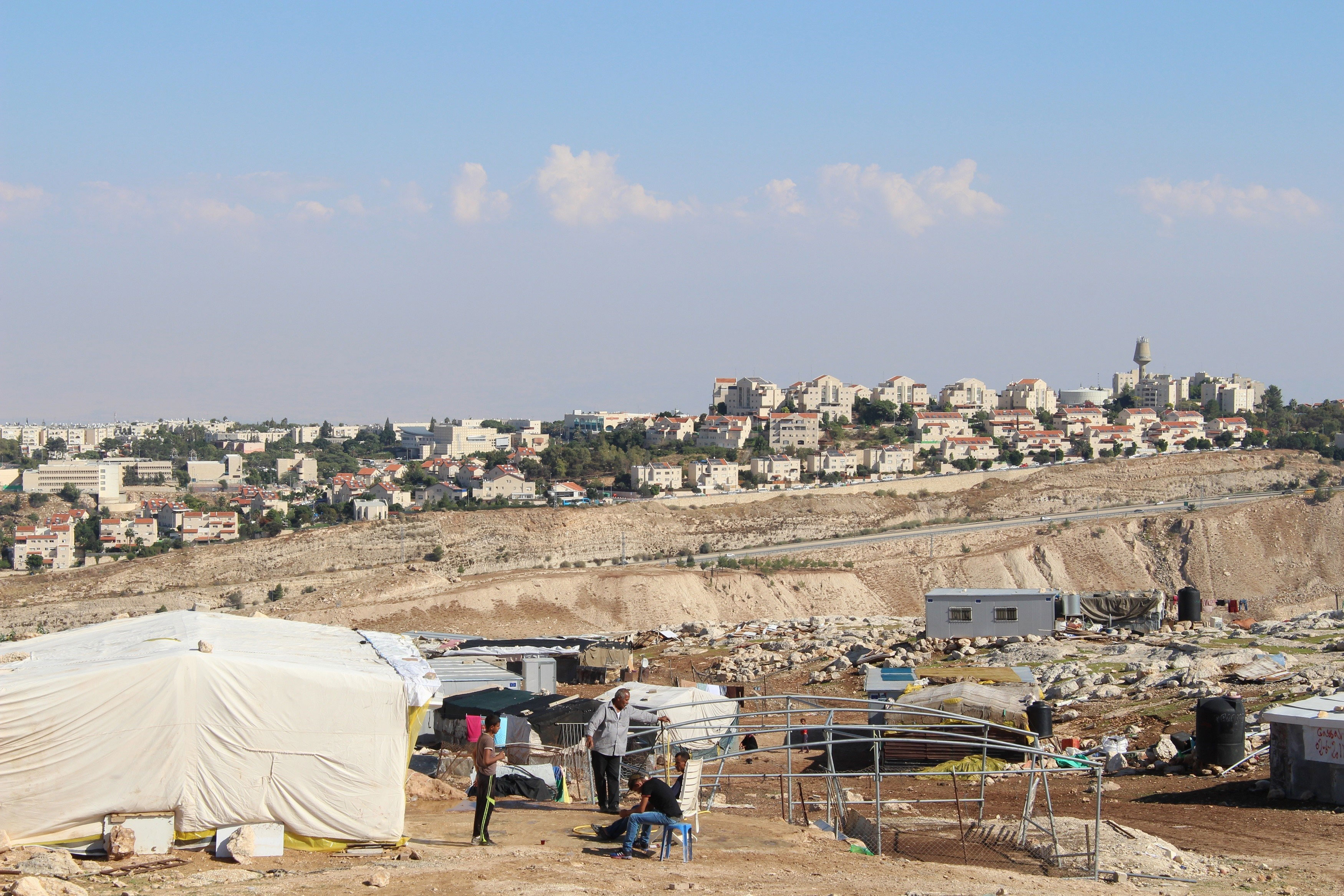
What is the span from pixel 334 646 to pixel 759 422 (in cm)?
11358

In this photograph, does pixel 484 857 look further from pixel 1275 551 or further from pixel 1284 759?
pixel 1275 551

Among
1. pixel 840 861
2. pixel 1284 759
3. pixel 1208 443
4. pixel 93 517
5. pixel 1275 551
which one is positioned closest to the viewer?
pixel 840 861

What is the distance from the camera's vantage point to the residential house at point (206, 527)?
9231 centimetres

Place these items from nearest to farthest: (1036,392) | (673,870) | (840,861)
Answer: (673,870)
(840,861)
(1036,392)

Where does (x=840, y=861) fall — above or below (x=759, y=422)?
below

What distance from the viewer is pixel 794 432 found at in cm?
11225

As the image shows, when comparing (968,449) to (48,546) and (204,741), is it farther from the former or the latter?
(204,741)

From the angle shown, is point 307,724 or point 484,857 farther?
point 307,724

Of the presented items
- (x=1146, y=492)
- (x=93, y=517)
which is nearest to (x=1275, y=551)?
(x=1146, y=492)

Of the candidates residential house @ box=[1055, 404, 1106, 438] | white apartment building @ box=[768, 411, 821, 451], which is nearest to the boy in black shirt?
white apartment building @ box=[768, 411, 821, 451]

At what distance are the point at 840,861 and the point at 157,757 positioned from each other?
19.7 feet

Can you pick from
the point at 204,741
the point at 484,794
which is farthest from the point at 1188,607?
the point at 204,741

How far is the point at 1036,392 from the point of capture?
470ft

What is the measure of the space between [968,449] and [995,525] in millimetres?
31906
